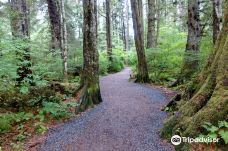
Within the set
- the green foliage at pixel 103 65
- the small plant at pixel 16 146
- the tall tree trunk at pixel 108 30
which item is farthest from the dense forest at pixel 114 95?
the tall tree trunk at pixel 108 30

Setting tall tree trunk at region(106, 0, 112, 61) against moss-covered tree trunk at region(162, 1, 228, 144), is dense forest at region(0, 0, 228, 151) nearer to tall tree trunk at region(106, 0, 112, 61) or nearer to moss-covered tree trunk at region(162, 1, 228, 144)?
moss-covered tree trunk at region(162, 1, 228, 144)

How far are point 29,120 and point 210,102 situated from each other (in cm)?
572

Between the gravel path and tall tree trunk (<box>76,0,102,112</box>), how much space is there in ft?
1.56

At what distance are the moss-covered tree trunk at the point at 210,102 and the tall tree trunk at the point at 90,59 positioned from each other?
4.09 m

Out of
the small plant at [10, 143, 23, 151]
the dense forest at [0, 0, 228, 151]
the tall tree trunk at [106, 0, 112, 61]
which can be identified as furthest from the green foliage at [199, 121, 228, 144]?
the tall tree trunk at [106, 0, 112, 61]

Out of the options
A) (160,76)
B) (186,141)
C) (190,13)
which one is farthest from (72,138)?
(160,76)

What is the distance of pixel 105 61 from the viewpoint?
22547 mm

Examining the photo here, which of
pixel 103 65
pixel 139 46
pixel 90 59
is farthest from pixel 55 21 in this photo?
pixel 103 65

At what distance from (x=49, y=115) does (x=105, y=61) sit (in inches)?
555

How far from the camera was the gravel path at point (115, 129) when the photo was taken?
5953 mm

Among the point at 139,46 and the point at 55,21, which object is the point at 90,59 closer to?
the point at 139,46

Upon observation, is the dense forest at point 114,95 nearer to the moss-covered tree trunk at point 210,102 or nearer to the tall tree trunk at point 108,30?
the moss-covered tree trunk at point 210,102

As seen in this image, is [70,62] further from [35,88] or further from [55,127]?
[55,127]

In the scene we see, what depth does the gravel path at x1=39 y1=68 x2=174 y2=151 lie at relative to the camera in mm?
5953
